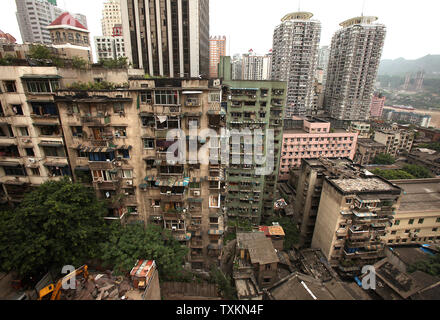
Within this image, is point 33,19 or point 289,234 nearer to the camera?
point 289,234

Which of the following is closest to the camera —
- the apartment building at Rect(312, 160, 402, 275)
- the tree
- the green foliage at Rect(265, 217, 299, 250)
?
the tree

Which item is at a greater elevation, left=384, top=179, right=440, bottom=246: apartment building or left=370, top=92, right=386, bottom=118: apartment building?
left=370, top=92, right=386, bottom=118: apartment building

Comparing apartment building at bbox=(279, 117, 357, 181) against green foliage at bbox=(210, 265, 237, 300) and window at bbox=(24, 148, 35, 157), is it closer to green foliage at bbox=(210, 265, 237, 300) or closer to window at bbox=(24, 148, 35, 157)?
green foliage at bbox=(210, 265, 237, 300)

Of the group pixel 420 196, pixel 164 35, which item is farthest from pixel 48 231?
pixel 420 196

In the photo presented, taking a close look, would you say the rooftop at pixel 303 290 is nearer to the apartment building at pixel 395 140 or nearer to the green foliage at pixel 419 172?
the green foliage at pixel 419 172

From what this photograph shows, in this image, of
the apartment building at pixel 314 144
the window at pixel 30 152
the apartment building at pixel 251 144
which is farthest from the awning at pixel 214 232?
the apartment building at pixel 314 144

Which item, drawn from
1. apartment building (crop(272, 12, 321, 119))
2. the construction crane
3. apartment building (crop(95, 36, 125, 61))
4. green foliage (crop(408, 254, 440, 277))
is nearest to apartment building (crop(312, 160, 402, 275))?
green foliage (crop(408, 254, 440, 277))

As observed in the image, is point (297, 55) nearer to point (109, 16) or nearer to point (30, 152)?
point (30, 152)
